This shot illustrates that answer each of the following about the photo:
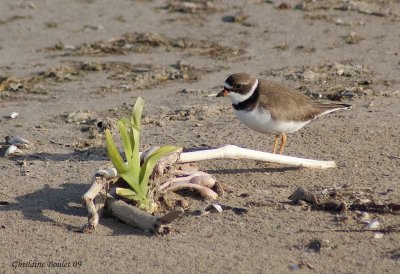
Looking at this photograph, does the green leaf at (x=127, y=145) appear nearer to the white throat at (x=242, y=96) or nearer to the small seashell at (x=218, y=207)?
the small seashell at (x=218, y=207)

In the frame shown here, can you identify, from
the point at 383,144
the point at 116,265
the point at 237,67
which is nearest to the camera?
the point at 116,265

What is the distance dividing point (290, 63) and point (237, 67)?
0.59 meters

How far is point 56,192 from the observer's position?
5590 millimetres

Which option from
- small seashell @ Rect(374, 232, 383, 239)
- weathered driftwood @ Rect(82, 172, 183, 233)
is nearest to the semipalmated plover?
weathered driftwood @ Rect(82, 172, 183, 233)

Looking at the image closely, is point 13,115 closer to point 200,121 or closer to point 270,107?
point 200,121

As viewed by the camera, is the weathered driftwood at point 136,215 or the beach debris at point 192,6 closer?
the weathered driftwood at point 136,215

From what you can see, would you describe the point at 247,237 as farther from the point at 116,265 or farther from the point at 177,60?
the point at 177,60

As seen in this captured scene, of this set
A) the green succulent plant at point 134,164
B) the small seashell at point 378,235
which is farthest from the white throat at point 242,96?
the small seashell at point 378,235

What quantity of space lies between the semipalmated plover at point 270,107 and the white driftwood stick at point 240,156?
54 centimetres

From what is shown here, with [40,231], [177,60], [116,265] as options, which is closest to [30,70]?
[177,60]

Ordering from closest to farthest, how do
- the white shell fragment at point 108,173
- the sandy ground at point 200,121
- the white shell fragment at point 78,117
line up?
the sandy ground at point 200,121 → the white shell fragment at point 108,173 → the white shell fragment at point 78,117

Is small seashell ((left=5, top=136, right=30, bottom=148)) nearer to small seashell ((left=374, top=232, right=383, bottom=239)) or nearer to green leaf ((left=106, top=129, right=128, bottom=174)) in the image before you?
green leaf ((left=106, top=129, right=128, bottom=174))

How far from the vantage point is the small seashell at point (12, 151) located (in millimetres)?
6484

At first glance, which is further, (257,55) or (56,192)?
(257,55)
